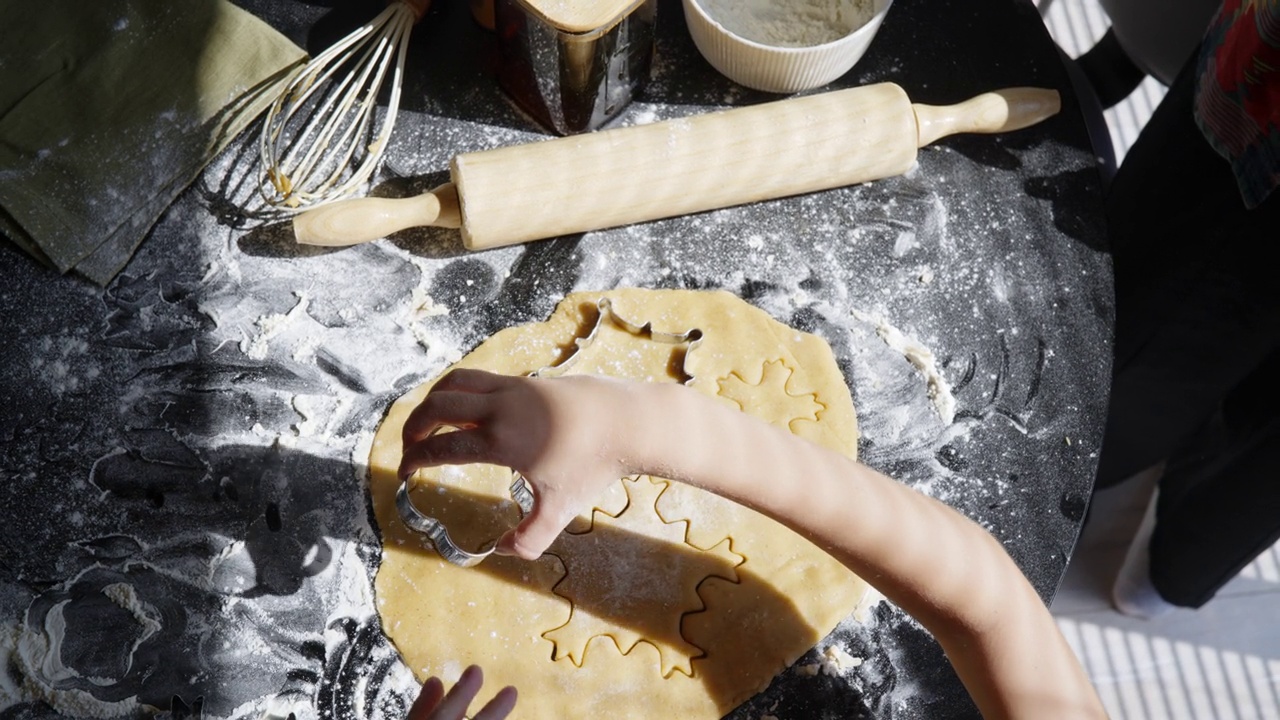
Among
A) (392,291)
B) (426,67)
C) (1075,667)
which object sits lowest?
(1075,667)

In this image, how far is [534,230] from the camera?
1.01 meters

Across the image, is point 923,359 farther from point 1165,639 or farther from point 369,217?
point 1165,639

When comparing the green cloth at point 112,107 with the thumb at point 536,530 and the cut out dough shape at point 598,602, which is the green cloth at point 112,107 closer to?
the cut out dough shape at point 598,602

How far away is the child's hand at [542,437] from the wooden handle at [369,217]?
0.89 feet

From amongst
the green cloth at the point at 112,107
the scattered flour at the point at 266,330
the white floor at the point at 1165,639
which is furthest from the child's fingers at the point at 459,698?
the white floor at the point at 1165,639

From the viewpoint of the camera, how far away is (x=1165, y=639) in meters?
1.59

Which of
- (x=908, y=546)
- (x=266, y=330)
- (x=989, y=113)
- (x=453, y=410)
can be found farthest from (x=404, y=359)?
(x=989, y=113)

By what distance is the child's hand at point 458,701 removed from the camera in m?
0.71

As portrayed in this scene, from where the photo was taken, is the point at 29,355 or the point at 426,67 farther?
the point at 426,67

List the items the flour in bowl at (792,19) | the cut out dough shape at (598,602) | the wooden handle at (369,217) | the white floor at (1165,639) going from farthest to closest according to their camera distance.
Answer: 1. the white floor at (1165,639)
2. the flour in bowl at (792,19)
3. the wooden handle at (369,217)
4. the cut out dough shape at (598,602)

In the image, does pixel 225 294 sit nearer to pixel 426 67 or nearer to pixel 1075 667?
pixel 426 67

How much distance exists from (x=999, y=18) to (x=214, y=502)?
952mm

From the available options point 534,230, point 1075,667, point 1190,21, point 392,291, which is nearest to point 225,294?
point 392,291

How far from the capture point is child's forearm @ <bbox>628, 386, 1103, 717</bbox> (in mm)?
776
